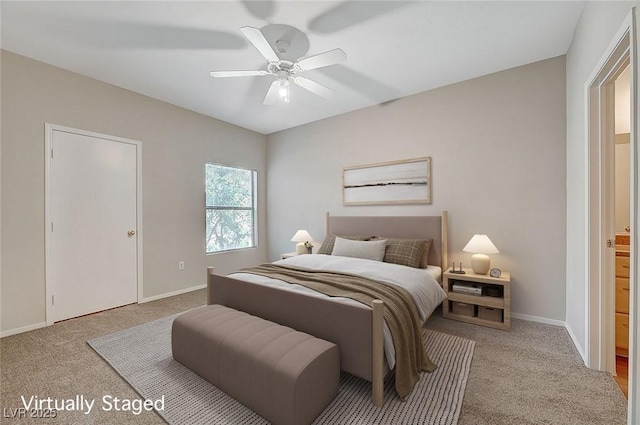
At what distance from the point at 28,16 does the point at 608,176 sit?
4.55 m

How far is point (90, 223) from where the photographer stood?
3.16 m

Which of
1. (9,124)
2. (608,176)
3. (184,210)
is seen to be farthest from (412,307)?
(9,124)

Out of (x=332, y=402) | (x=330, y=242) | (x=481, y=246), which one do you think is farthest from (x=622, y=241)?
(x=330, y=242)

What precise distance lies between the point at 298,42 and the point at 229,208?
10.2ft

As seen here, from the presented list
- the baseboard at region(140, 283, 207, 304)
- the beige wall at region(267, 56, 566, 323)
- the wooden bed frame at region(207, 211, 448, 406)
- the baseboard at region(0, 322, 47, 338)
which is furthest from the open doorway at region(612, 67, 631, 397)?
the baseboard at region(0, 322, 47, 338)

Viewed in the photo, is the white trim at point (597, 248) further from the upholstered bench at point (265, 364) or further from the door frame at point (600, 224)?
the upholstered bench at point (265, 364)

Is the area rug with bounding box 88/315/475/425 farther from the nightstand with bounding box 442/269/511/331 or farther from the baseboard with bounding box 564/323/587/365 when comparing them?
the baseboard with bounding box 564/323/587/365

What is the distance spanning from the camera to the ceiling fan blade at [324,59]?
6.80ft

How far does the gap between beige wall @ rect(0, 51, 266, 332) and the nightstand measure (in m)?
3.41

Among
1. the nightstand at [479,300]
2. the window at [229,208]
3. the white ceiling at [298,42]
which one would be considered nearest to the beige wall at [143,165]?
the window at [229,208]

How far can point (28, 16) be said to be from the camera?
2162 mm

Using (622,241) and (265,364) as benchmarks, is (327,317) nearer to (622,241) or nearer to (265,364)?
(265,364)

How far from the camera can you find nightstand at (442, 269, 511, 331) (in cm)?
270

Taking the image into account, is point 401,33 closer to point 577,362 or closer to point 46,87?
point 577,362
